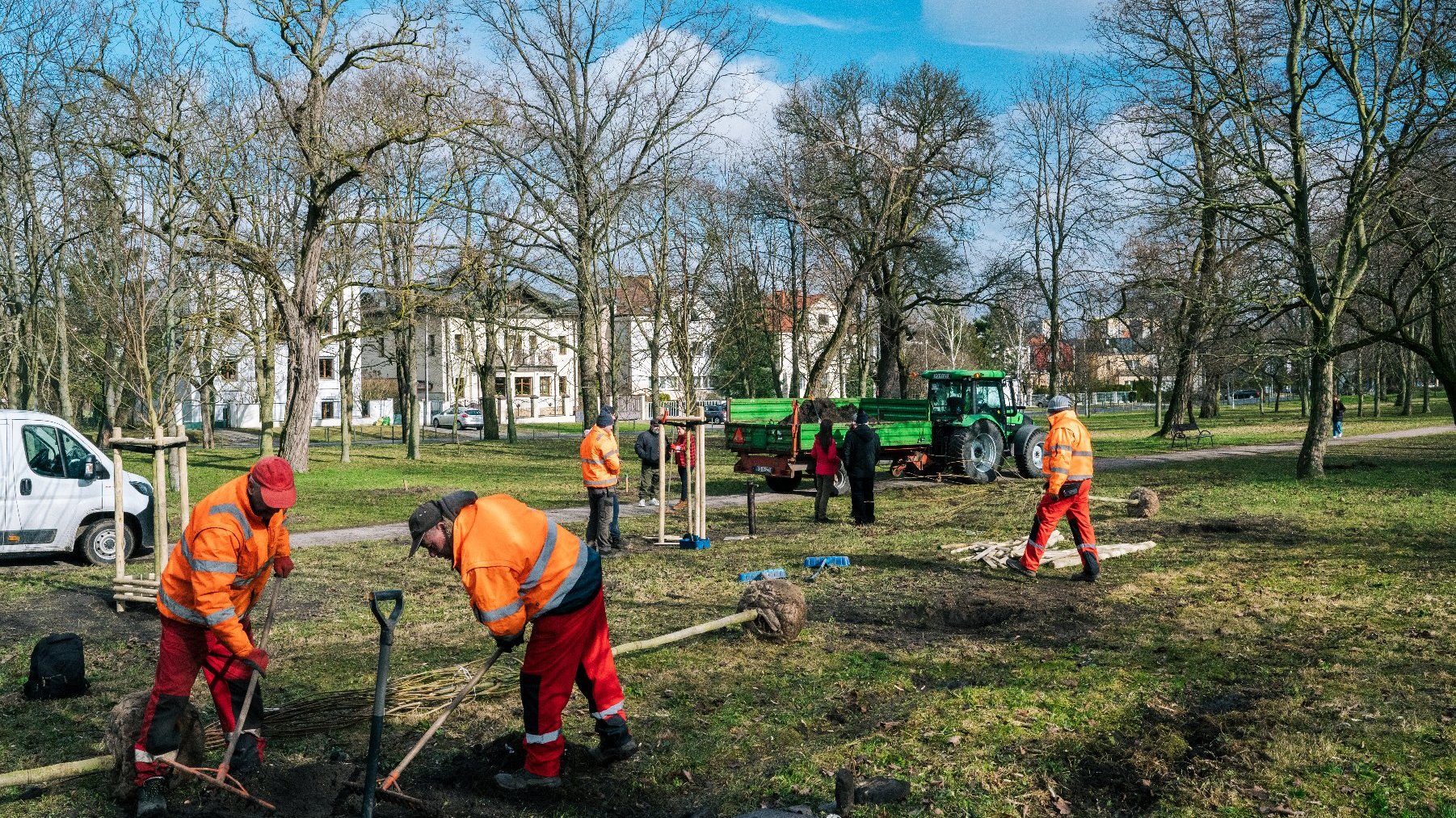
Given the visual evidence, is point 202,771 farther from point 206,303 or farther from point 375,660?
point 206,303

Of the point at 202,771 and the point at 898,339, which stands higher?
the point at 898,339

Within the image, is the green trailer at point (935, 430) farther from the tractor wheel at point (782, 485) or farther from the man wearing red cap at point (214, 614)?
the man wearing red cap at point (214, 614)

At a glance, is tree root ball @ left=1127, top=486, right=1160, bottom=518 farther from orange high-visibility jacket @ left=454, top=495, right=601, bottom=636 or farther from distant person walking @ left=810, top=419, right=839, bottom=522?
orange high-visibility jacket @ left=454, top=495, right=601, bottom=636

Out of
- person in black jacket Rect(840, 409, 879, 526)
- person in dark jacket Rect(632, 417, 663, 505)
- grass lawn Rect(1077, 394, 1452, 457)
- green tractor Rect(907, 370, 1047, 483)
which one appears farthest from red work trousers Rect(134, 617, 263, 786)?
grass lawn Rect(1077, 394, 1452, 457)

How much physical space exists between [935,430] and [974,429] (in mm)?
806

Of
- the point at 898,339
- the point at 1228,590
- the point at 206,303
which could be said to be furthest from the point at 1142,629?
the point at 898,339

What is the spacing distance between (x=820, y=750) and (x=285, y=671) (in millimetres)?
4253

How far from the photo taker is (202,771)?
530cm

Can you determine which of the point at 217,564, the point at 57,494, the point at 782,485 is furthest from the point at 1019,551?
the point at 57,494

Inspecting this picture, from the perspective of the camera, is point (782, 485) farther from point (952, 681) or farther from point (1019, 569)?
point (952, 681)

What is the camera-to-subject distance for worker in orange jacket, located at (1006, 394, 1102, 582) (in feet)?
34.7

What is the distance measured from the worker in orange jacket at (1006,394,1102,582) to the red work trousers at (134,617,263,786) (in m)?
7.67

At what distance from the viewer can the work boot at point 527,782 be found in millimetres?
5289

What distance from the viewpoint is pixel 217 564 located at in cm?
523
